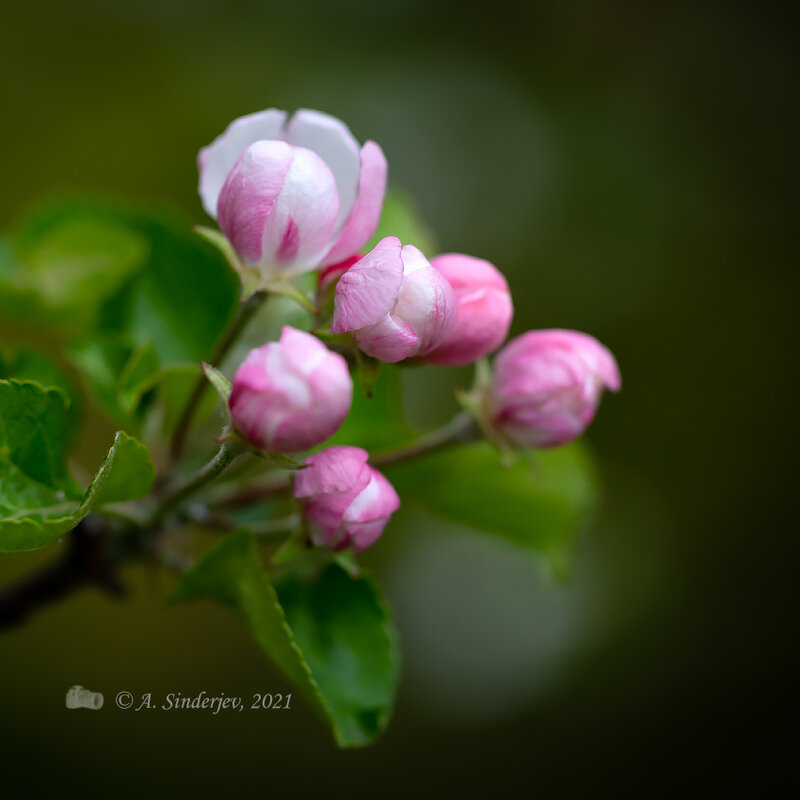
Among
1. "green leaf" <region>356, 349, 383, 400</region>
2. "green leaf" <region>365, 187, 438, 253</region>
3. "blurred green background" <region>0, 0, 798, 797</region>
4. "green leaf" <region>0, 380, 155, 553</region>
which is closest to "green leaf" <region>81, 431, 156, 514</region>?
"green leaf" <region>0, 380, 155, 553</region>

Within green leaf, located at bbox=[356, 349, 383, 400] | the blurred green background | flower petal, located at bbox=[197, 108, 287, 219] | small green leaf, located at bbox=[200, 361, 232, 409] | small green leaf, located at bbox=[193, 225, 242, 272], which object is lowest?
the blurred green background

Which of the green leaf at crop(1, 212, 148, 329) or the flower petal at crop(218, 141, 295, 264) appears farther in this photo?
the green leaf at crop(1, 212, 148, 329)

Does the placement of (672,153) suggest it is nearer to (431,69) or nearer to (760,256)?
(760,256)

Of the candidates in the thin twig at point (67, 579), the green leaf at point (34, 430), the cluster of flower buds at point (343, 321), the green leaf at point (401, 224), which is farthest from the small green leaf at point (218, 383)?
the green leaf at point (401, 224)

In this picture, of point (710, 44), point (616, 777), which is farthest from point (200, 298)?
point (710, 44)

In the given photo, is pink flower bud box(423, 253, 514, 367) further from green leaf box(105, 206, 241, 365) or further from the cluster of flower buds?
green leaf box(105, 206, 241, 365)

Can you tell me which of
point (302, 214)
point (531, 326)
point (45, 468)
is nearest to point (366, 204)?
point (302, 214)

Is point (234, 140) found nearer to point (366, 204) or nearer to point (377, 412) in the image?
point (366, 204)
